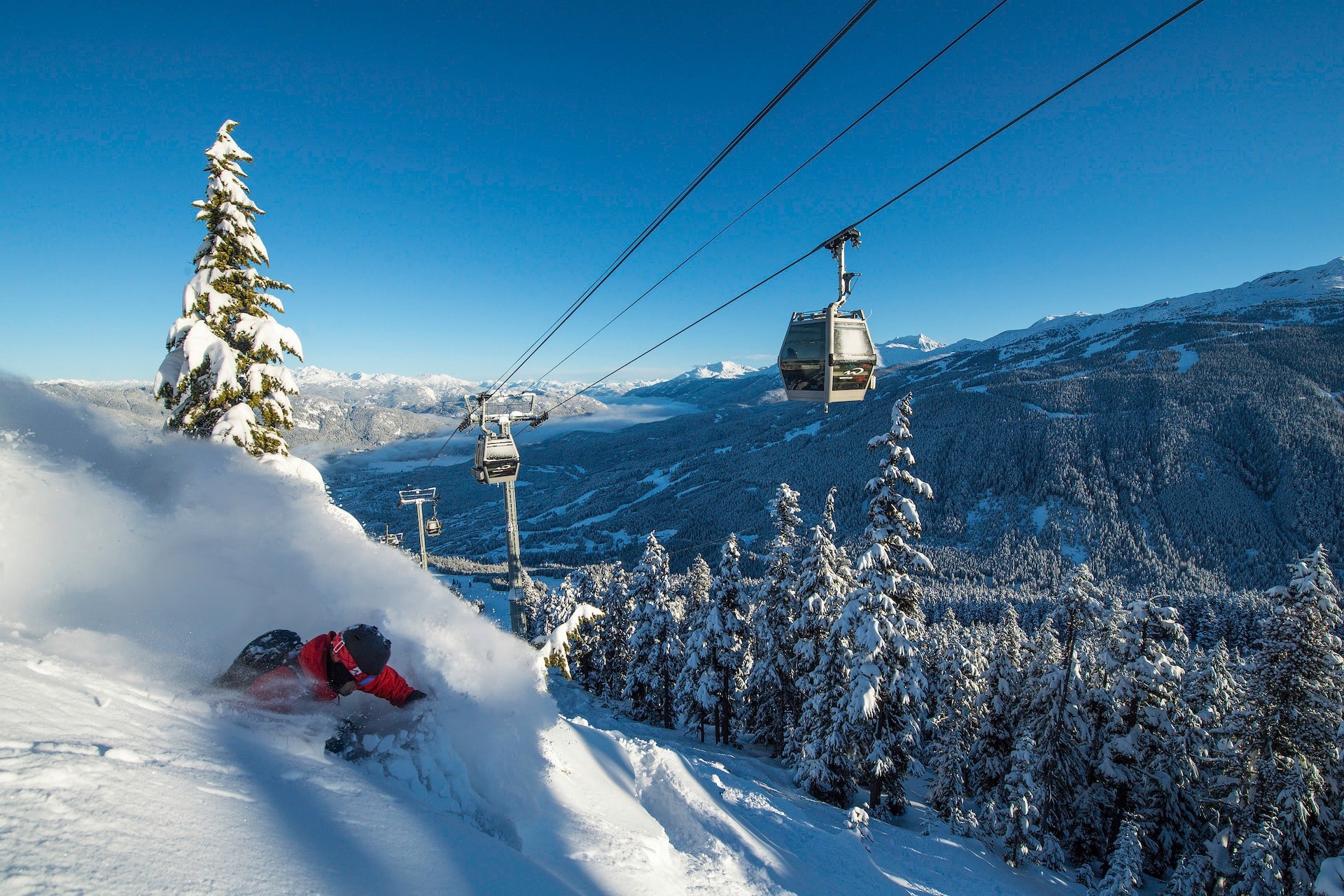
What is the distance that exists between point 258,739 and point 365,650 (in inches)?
40.4

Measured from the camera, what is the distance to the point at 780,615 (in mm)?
20266

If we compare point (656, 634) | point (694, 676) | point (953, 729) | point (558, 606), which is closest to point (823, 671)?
point (694, 676)

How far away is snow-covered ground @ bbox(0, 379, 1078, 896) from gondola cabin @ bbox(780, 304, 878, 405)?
5711mm

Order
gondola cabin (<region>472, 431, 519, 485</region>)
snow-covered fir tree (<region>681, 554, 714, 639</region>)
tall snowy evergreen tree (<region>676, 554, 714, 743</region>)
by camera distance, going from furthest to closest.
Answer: snow-covered fir tree (<region>681, 554, 714, 639</region>) → tall snowy evergreen tree (<region>676, 554, 714, 743</region>) → gondola cabin (<region>472, 431, 519, 485</region>)

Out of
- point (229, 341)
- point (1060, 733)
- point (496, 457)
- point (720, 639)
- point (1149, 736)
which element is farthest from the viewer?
point (720, 639)

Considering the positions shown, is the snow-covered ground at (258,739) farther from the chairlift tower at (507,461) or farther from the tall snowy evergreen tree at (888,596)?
the tall snowy evergreen tree at (888,596)

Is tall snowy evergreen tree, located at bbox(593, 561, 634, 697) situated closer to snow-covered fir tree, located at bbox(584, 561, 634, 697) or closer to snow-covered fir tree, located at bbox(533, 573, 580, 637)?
snow-covered fir tree, located at bbox(584, 561, 634, 697)

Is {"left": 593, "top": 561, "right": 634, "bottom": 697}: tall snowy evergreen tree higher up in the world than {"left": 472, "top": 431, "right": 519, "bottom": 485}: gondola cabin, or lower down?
lower down

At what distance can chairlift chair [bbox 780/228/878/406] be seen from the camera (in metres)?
7.46

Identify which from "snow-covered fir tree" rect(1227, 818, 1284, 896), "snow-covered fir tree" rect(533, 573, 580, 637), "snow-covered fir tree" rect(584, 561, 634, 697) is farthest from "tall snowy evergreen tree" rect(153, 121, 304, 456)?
"snow-covered fir tree" rect(584, 561, 634, 697)

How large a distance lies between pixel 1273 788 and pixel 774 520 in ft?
47.4

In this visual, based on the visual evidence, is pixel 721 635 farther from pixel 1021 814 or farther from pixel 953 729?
pixel 953 729

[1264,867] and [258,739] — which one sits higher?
[258,739]

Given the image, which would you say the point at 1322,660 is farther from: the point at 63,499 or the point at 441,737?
the point at 63,499
